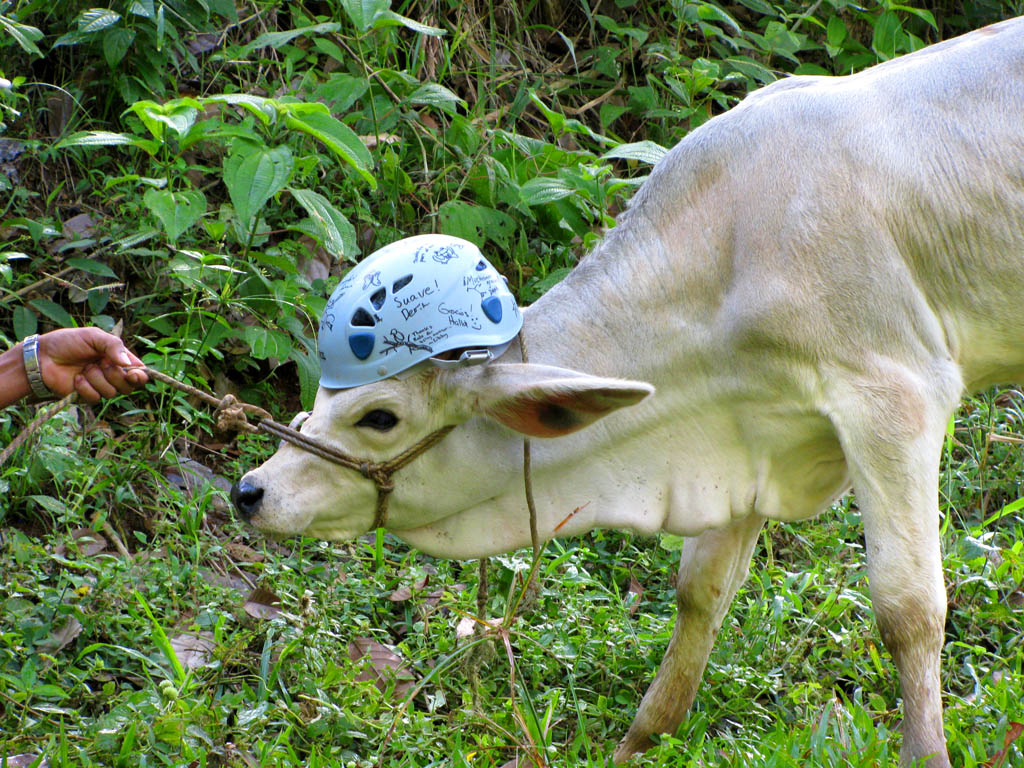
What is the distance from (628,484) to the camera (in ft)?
9.75

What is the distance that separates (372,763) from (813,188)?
5.41 feet

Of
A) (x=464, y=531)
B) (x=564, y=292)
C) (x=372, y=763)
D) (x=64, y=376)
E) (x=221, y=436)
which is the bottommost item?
(x=221, y=436)

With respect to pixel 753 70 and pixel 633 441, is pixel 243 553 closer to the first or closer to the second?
pixel 633 441

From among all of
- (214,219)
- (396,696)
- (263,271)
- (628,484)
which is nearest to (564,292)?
(628,484)

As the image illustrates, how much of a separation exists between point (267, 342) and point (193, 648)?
118cm

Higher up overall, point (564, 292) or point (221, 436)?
point (564, 292)

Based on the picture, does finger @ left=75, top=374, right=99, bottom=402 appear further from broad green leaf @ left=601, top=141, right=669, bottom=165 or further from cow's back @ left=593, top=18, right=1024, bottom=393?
broad green leaf @ left=601, top=141, right=669, bottom=165

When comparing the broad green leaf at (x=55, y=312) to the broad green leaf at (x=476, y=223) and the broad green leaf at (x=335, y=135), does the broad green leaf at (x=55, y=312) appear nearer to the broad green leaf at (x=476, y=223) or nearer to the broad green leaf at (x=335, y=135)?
the broad green leaf at (x=335, y=135)

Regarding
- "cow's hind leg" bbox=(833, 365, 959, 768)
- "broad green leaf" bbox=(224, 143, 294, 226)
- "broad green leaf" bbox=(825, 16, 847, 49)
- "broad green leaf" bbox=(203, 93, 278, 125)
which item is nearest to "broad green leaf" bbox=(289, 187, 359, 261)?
"broad green leaf" bbox=(224, 143, 294, 226)

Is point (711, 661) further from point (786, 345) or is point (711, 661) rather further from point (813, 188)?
point (813, 188)

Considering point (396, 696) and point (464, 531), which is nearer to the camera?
point (464, 531)

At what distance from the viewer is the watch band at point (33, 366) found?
9.86ft

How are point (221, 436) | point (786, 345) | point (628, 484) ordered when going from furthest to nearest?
point (221, 436)
point (628, 484)
point (786, 345)

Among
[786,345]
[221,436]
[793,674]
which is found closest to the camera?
[786,345]
